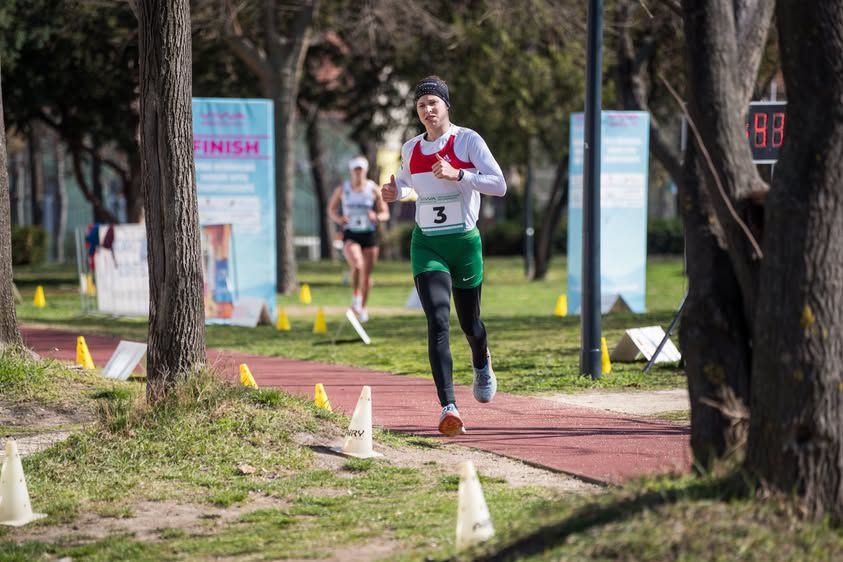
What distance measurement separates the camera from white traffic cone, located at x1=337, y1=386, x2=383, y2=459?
294 inches

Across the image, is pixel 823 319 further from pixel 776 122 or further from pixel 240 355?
pixel 240 355

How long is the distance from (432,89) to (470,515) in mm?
3742

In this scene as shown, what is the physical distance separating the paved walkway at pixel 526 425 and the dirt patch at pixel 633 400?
0.20 m

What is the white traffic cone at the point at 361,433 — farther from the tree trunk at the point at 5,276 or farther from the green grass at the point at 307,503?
the tree trunk at the point at 5,276

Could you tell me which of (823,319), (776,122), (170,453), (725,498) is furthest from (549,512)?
(776,122)

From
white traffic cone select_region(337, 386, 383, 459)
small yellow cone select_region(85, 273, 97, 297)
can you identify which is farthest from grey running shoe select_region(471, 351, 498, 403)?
small yellow cone select_region(85, 273, 97, 297)

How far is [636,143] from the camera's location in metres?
18.6

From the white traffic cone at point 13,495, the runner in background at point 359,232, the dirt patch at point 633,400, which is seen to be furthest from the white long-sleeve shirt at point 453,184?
the runner in background at point 359,232

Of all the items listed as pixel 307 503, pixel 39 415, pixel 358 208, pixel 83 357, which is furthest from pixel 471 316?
pixel 358 208

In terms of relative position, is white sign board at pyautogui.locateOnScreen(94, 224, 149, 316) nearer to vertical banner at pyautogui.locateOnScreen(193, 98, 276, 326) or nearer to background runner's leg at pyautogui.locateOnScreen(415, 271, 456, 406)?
vertical banner at pyautogui.locateOnScreen(193, 98, 276, 326)

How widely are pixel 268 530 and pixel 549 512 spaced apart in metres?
1.43

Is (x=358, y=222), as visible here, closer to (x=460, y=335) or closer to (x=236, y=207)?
(x=236, y=207)

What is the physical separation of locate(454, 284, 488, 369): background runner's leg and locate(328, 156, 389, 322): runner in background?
27.5 ft

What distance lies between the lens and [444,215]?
8.19 meters
